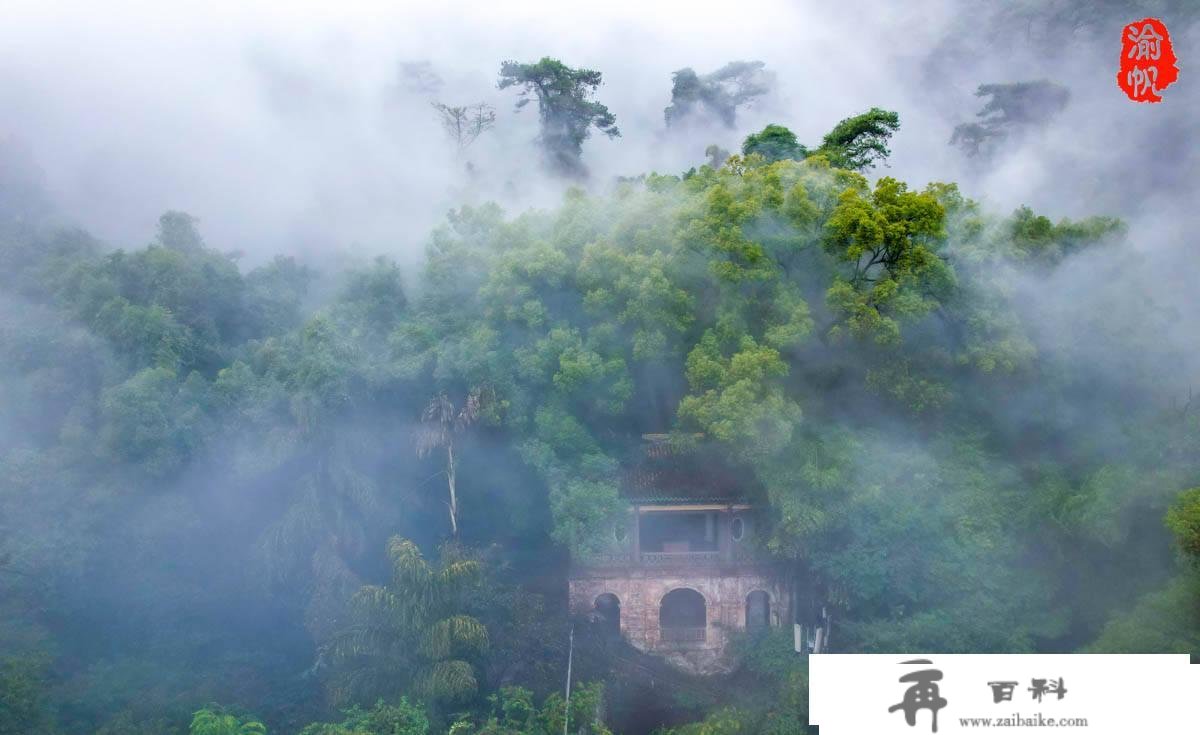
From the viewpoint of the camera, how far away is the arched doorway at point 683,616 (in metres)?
→ 17.7

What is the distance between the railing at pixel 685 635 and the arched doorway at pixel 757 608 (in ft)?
2.84

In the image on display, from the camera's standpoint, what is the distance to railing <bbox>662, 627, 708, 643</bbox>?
17688 mm

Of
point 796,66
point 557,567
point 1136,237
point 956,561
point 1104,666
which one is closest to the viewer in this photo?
point 1104,666

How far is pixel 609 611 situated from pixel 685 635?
1514 mm

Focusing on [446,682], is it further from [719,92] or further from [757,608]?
[719,92]

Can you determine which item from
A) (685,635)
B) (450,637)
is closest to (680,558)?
(685,635)

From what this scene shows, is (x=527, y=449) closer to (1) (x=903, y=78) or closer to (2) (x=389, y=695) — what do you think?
(2) (x=389, y=695)

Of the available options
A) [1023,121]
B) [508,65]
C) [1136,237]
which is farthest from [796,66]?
[1136,237]

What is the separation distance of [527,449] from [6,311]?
1087cm

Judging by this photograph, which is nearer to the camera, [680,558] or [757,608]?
[680,558]

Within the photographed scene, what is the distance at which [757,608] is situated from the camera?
18.2 m

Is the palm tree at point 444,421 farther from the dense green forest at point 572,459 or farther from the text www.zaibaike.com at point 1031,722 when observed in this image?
the text www.zaibaike.com at point 1031,722

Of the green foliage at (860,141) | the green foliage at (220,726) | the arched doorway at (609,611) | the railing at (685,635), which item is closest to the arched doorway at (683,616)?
the railing at (685,635)

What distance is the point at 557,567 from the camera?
18844 millimetres
